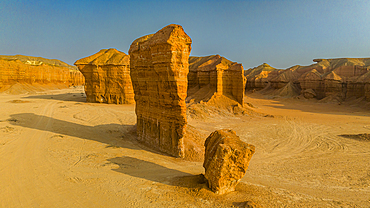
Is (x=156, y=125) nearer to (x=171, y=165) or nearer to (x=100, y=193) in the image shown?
(x=171, y=165)

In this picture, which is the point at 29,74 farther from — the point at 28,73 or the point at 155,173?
the point at 155,173

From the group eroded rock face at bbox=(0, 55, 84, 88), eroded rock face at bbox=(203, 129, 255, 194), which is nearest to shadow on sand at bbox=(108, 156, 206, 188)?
eroded rock face at bbox=(203, 129, 255, 194)

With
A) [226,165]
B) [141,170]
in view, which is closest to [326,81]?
[226,165]

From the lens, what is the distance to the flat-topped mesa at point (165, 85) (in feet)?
30.7

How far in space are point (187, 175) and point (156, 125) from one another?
4.10m

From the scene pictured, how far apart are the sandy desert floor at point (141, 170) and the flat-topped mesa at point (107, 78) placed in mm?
10304

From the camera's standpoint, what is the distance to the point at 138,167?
8.16m

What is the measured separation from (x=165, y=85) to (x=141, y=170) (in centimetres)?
427

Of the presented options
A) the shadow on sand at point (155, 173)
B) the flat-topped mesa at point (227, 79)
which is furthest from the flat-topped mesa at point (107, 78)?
the shadow on sand at point (155, 173)

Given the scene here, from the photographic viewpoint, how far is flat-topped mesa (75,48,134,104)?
2553cm

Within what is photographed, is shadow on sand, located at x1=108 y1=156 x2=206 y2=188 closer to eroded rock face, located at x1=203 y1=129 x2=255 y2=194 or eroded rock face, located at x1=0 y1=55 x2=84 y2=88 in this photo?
eroded rock face, located at x1=203 y1=129 x2=255 y2=194

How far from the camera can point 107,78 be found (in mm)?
25875

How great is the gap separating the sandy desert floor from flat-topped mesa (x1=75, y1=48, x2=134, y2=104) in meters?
10.3

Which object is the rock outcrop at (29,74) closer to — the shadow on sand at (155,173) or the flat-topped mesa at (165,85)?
the flat-topped mesa at (165,85)
